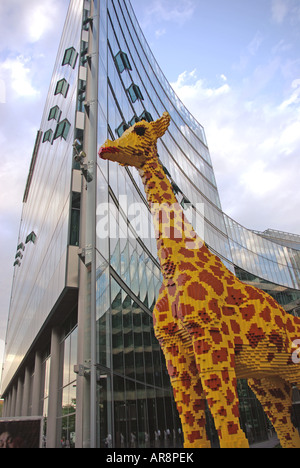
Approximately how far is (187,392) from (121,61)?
14190 millimetres

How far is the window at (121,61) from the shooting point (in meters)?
14.5

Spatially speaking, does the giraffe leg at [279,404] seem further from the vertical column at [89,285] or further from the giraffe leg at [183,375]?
the vertical column at [89,285]

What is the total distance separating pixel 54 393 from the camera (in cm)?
1170

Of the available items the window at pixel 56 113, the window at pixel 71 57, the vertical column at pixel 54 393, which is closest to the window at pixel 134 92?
A: the window at pixel 71 57

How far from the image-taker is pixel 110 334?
859 cm

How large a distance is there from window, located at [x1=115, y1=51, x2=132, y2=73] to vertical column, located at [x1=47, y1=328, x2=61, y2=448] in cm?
1147

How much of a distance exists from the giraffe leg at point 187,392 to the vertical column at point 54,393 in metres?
7.75

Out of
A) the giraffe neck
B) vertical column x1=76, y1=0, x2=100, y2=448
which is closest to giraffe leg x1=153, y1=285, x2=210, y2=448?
the giraffe neck

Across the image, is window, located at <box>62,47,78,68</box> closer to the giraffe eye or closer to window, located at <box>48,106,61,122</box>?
window, located at <box>48,106,61,122</box>

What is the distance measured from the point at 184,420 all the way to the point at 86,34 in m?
13.7

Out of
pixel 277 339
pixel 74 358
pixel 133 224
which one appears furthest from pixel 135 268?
pixel 277 339

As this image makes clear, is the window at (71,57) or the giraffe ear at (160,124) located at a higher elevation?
the window at (71,57)

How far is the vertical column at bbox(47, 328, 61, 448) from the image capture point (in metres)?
10.9

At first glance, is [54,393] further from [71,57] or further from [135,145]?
[71,57]
